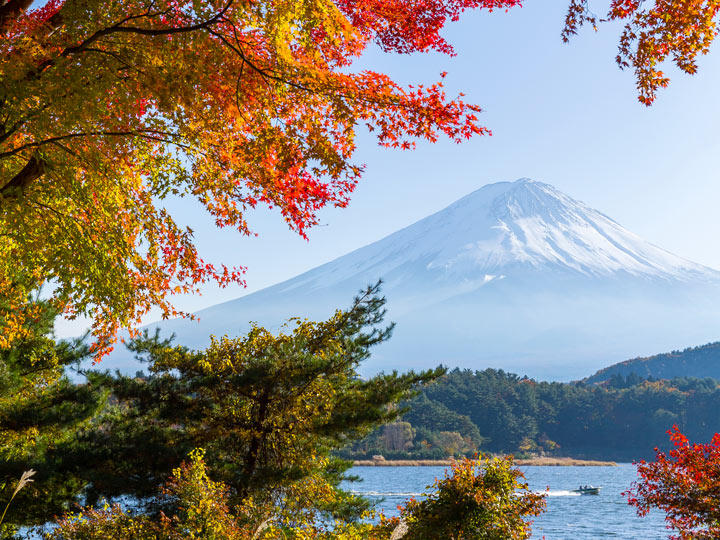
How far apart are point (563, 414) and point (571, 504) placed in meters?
34.2

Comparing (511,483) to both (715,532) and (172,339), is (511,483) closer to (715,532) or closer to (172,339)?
(715,532)

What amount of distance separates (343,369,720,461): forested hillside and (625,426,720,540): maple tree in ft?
171

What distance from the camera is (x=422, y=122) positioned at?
14.6ft

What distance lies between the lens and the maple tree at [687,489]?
21.1 feet

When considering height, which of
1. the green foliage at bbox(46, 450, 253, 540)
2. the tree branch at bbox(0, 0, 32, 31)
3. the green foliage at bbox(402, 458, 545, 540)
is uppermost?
the tree branch at bbox(0, 0, 32, 31)

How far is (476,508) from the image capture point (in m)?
5.16

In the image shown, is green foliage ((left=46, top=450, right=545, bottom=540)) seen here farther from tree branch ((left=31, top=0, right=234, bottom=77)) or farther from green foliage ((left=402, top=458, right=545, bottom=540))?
tree branch ((left=31, top=0, right=234, bottom=77))

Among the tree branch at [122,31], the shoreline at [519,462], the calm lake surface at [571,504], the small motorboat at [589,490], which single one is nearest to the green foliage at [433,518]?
the tree branch at [122,31]

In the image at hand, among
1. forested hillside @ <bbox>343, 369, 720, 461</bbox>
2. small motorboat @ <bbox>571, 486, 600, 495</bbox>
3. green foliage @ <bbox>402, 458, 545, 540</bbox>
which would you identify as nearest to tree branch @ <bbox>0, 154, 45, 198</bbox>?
green foliage @ <bbox>402, 458, 545, 540</bbox>

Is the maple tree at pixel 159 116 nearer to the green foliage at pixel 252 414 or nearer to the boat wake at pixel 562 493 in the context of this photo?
the green foliage at pixel 252 414

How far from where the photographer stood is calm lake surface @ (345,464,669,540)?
25141mm

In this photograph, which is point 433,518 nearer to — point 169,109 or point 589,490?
point 169,109

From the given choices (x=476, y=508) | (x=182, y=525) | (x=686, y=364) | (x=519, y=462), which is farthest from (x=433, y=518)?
(x=686, y=364)

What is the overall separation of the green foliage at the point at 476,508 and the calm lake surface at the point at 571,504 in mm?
6053
